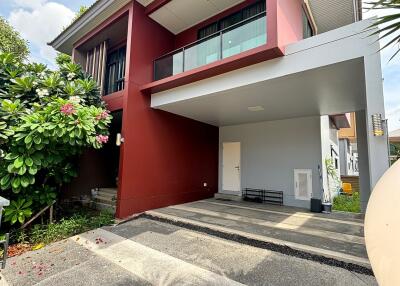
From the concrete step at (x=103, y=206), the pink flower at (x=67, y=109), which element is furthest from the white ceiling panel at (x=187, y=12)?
the concrete step at (x=103, y=206)

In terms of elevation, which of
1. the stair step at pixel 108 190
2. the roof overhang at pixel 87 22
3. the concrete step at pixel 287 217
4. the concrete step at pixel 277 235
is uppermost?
the roof overhang at pixel 87 22

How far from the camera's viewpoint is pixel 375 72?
332 cm

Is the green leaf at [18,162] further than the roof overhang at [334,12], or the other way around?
the roof overhang at [334,12]

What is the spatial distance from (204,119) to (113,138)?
12.7ft

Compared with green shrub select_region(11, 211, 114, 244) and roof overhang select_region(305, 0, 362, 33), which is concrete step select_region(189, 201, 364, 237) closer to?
green shrub select_region(11, 211, 114, 244)

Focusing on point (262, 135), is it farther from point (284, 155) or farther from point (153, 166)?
point (153, 166)

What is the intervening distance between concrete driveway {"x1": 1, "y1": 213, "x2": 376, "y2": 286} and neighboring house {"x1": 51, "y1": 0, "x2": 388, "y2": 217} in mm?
1534

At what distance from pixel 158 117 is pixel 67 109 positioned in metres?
2.66

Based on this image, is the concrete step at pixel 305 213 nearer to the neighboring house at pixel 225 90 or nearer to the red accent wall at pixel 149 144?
the neighboring house at pixel 225 90

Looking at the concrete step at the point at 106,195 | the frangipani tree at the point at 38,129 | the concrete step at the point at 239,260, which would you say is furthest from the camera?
the concrete step at the point at 106,195

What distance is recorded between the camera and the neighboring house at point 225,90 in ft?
13.7

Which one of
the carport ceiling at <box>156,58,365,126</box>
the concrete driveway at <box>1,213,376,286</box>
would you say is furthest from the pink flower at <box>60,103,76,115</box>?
the concrete driveway at <box>1,213,376,286</box>

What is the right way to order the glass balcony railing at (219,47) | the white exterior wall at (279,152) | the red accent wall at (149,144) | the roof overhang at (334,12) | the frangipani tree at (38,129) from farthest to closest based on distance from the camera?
1. the white exterior wall at (279,152)
2. the roof overhang at (334,12)
3. the red accent wall at (149,144)
4. the glass balcony railing at (219,47)
5. the frangipani tree at (38,129)

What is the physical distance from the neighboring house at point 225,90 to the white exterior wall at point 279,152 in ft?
0.11
